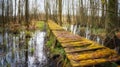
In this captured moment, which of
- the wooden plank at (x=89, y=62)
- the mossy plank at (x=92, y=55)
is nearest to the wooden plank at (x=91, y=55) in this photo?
the mossy plank at (x=92, y=55)

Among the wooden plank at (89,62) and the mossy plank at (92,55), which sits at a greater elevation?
the mossy plank at (92,55)

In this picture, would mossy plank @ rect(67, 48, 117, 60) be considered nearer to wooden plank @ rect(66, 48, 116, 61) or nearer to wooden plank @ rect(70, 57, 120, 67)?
wooden plank @ rect(66, 48, 116, 61)

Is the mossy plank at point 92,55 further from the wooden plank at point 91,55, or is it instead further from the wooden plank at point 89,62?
the wooden plank at point 89,62

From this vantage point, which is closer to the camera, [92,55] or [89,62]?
[89,62]

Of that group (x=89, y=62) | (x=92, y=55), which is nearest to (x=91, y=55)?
(x=92, y=55)

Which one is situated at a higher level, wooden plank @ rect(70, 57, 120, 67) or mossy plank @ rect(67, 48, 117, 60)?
mossy plank @ rect(67, 48, 117, 60)

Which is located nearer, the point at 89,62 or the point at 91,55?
the point at 89,62

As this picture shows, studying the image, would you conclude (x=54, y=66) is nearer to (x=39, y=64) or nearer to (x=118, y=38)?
(x=39, y=64)

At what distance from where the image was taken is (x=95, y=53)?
4574 millimetres

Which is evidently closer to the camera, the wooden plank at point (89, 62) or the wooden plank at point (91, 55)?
the wooden plank at point (89, 62)

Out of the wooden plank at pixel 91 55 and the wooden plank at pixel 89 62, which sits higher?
the wooden plank at pixel 91 55

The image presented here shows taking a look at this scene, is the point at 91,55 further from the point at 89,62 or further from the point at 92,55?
A: the point at 89,62

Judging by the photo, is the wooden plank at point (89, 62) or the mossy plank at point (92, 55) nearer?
the wooden plank at point (89, 62)

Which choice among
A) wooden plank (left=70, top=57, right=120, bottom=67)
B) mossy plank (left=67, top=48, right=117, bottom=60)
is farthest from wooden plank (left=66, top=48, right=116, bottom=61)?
wooden plank (left=70, top=57, right=120, bottom=67)
